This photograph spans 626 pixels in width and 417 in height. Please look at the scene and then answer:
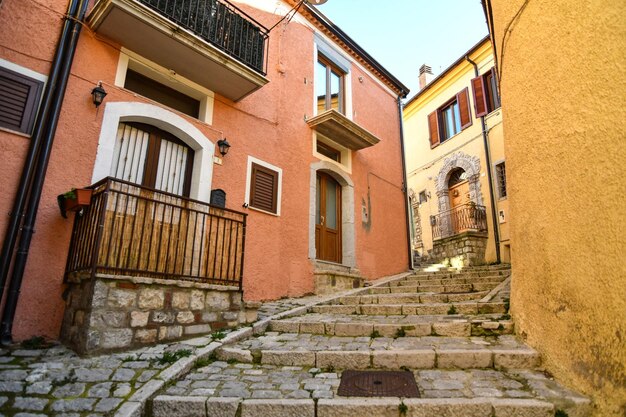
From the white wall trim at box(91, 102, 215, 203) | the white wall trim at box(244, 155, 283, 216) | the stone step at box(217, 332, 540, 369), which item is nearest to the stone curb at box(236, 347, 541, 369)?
the stone step at box(217, 332, 540, 369)

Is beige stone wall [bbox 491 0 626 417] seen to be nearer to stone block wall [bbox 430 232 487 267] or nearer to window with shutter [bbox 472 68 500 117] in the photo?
stone block wall [bbox 430 232 487 267]

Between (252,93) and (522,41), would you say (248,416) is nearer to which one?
(522,41)

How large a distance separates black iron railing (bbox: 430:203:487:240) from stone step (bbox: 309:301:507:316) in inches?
270

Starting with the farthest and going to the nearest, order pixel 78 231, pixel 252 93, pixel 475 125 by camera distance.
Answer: pixel 475 125, pixel 252 93, pixel 78 231

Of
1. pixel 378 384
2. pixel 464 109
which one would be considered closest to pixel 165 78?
pixel 378 384

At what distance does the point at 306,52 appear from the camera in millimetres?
9406

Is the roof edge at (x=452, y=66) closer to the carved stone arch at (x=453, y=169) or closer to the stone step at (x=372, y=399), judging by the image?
the carved stone arch at (x=453, y=169)

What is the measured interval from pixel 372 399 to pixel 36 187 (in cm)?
440

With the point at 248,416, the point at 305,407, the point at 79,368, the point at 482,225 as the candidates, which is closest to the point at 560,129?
the point at 305,407

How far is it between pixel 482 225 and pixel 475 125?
134 inches

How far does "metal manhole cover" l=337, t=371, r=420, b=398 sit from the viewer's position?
10.1 ft

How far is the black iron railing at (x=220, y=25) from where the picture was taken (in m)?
6.06

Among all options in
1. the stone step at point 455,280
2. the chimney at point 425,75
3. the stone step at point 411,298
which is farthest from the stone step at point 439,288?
the chimney at point 425,75

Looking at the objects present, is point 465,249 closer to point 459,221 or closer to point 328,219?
point 459,221
